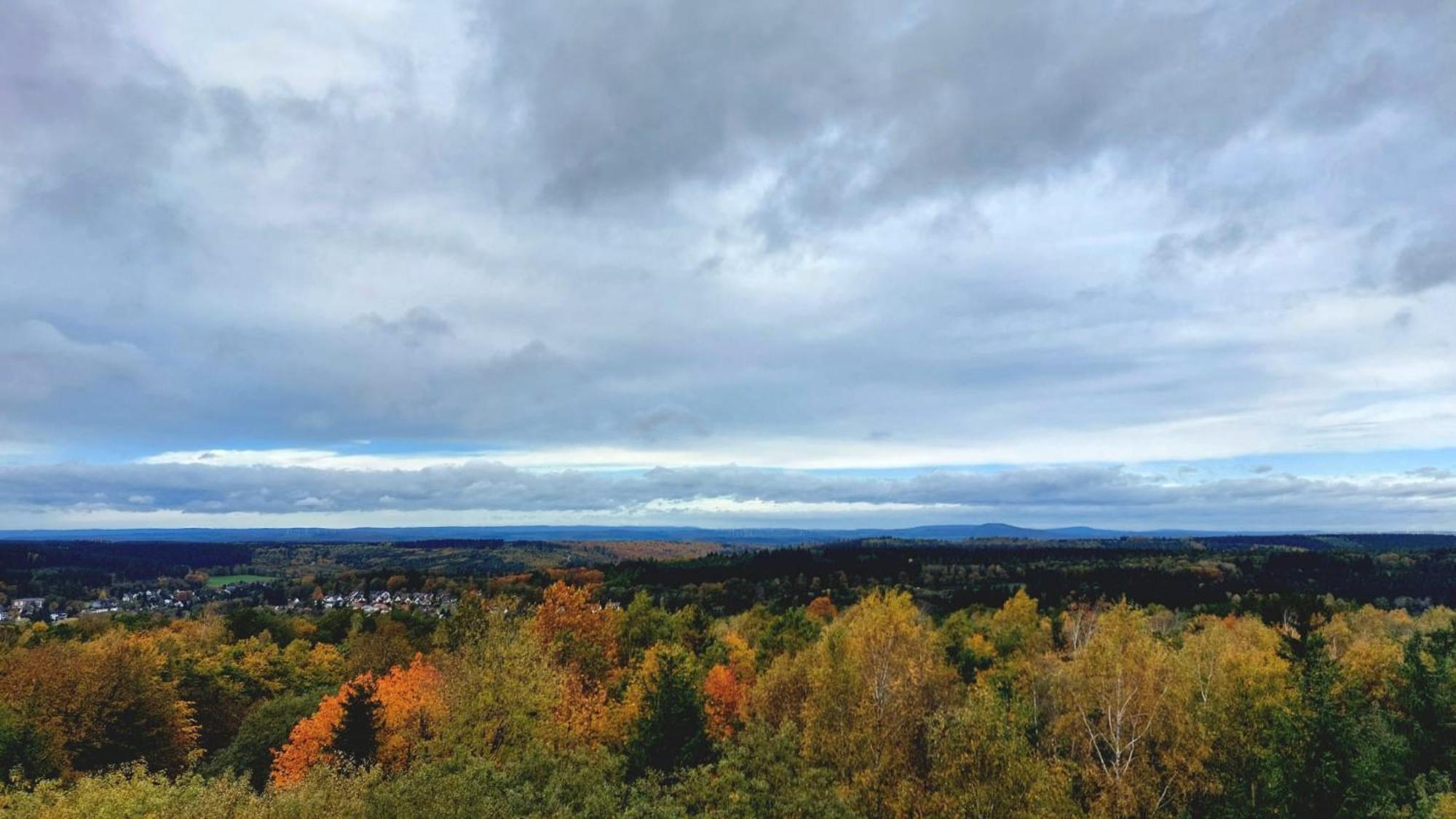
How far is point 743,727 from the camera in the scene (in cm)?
6925

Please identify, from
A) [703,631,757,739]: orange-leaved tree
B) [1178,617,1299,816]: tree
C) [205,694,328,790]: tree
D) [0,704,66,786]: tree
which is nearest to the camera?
[1178,617,1299,816]: tree

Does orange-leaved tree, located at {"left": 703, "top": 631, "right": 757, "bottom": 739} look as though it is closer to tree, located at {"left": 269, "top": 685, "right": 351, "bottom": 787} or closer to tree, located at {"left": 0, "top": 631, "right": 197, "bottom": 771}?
tree, located at {"left": 269, "top": 685, "right": 351, "bottom": 787}

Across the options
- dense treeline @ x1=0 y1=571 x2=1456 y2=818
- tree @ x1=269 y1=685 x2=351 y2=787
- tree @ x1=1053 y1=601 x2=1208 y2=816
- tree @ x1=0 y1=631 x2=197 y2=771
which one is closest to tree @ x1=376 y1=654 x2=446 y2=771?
dense treeline @ x1=0 y1=571 x2=1456 y2=818

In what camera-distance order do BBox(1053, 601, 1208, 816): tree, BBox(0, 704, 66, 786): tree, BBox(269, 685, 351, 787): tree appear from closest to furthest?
BBox(1053, 601, 1208, 816): tree < BBox(0, 704, 66, 786): tree < BBox(269, 685, 351, 787): tree

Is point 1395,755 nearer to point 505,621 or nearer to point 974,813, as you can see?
point 974,813

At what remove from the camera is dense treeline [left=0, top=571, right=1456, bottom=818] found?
35062 millimetres

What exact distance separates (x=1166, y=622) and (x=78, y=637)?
184788 mm

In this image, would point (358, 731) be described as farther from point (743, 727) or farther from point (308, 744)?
point (743, 727)

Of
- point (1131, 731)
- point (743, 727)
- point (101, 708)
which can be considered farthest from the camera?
point (743, 727)

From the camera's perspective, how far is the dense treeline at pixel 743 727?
35062 mm

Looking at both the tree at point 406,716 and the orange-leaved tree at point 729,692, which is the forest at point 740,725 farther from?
the orange-leaved tree at point 729,692

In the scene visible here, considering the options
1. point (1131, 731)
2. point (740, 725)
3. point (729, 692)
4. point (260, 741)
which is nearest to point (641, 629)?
point (729, 692)

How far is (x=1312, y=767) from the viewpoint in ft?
139

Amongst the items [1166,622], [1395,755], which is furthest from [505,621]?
[1166,622]
